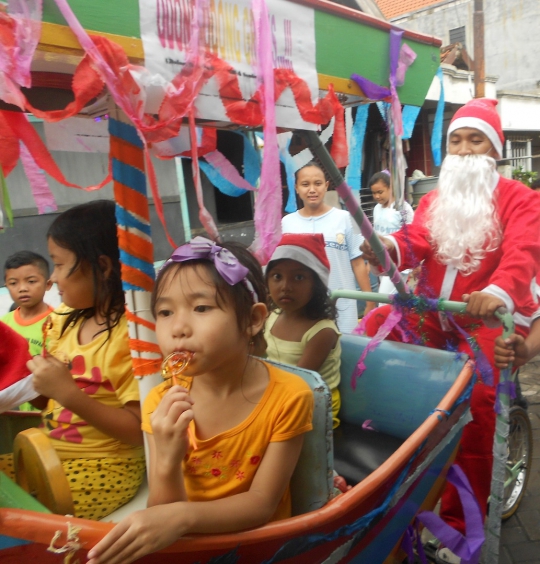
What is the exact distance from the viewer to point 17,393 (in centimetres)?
144

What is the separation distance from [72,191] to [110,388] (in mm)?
4247

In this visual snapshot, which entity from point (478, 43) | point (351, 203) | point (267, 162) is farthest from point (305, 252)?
point (478, 43)

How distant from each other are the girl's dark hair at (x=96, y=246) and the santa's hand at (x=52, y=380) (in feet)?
0.91

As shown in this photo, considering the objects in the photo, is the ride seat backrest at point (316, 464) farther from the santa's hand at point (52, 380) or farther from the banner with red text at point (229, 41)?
the banner with red text at point (229, 41)

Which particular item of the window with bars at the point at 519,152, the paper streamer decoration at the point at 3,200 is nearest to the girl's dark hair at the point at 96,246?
the paper streamer decoration at the point at 3,200

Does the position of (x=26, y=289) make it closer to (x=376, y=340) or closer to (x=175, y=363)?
(x=376, y=340)

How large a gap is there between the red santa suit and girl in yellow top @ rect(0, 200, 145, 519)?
1319 mm

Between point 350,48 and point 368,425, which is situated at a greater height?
point 350,48

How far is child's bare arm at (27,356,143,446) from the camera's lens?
4.56ft

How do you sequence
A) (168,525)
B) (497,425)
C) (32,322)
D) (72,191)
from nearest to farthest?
(168,525) < (497,425) < (32,322) < (72,191)

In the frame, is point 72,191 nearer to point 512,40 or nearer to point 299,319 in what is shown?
point 299,319

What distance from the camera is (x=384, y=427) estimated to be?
2.24 m

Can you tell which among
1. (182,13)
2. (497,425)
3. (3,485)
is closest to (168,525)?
(3,485)

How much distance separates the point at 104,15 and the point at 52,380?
0.88 m
